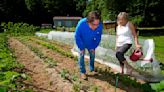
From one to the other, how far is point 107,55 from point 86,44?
2.63 m

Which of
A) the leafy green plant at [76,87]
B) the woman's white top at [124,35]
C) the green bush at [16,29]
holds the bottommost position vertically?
the green bush at [16,29]

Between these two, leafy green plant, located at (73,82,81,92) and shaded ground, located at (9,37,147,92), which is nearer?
leafy green plant, located at (73,82,81,92)

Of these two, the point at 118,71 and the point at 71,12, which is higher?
the point at 118,71

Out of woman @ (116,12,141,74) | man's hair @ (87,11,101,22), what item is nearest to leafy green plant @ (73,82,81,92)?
man's hair @ (87,11,101,22)

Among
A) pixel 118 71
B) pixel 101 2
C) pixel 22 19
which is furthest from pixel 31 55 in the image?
pixel 22 19

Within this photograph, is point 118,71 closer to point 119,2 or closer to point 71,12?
point 119,2

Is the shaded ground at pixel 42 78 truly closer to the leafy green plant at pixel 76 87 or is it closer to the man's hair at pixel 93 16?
the leafy green plant at pixel 76 87

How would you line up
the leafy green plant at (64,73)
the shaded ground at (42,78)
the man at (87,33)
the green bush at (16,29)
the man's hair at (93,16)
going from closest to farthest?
the shaded ground at (42,78) → the man's hair at (93,16) → the man at (87,33) → the leafy green plant at (64,73) → the green bush at (16,29)

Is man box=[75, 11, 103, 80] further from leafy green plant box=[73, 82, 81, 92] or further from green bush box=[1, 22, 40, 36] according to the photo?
green bush box=[1, 22, 40, 36]

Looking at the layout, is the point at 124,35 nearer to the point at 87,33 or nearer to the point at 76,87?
the point at 87,33

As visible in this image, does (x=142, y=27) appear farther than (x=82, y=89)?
Yes

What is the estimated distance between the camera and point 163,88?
3.78 metres

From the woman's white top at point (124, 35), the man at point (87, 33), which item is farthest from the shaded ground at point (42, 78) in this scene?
the woman's white top at point (124, 35)

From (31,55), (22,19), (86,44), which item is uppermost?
(86,44)
